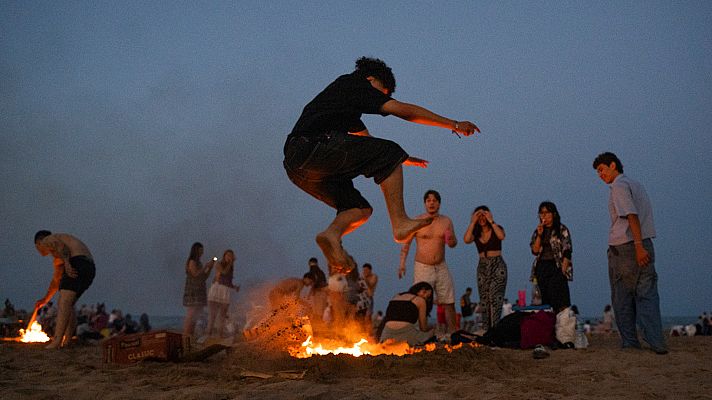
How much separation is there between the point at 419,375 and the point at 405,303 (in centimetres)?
256

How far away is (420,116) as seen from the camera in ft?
12.2

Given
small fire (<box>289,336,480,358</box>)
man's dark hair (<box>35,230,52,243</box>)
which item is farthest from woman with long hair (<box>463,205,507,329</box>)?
man's dark hair (<box>35,230,52,243</box>)

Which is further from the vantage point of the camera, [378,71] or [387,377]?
[387,377]

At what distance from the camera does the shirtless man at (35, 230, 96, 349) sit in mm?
7637

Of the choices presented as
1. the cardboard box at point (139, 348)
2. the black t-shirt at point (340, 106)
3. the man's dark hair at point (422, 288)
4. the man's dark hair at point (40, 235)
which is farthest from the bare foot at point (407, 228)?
the man's dark hair at point (40, 235)

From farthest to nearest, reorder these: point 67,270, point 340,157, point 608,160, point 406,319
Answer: point 67,270 → point 406,319 → point 608,160 → point 340,157

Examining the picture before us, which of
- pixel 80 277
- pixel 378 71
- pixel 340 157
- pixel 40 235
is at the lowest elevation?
pixel 80 277

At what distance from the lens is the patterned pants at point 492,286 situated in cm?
754

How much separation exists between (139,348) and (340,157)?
377 centimetres

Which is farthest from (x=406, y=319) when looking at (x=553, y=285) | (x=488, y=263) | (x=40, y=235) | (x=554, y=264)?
(x=40, y=235)

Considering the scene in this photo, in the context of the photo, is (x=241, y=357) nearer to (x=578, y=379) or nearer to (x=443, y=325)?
(x=578, y=379)

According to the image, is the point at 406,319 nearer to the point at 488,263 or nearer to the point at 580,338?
the point at 488,263

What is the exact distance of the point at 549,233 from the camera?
705cm

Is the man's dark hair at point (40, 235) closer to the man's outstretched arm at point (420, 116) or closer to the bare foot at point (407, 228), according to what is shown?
the bare foot at point (407, 228)
